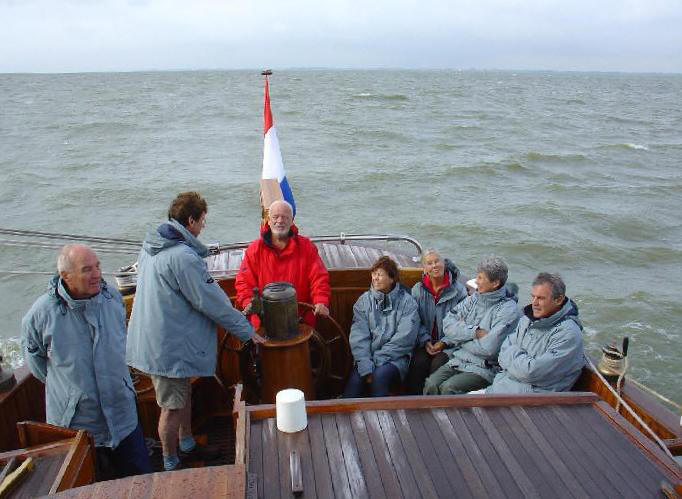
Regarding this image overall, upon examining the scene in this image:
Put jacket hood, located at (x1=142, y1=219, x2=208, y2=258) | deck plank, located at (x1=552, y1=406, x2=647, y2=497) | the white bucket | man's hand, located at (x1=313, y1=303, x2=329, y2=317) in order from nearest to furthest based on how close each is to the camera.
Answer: deck plank, located at (x1=552, y1=406, x2=647, y2=497)
the white bucket
jacket hood, located at (x1=142, y1=219, x2=208, y2=258)
man's hand, located at (x1=313, y1=303, x2=329, y2=317)

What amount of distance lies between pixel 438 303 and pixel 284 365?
3.91 ft

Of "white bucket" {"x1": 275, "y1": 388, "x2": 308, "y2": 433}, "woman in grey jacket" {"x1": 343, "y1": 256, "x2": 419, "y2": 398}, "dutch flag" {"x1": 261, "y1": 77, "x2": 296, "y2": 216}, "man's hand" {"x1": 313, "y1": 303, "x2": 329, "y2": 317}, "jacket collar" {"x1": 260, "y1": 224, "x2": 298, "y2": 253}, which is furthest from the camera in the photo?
"dutch flag" {"x1": 261, "y1": 77, "x2": 296, "y2": 216}

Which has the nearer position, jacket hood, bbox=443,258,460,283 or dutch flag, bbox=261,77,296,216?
jacket hood, bbox=443,258,460,283

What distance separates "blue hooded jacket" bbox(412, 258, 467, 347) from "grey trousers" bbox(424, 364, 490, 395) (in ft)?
1.21

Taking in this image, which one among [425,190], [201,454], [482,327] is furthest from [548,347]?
[425,190]

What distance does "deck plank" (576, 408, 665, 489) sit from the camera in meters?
2.18

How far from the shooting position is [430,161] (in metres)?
22.2

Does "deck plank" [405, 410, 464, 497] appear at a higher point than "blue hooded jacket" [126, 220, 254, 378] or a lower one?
lower

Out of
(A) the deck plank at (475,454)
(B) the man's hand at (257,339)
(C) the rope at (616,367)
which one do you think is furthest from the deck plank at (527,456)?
(B) the man's hand at (257,339)

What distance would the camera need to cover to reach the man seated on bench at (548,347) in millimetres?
2955

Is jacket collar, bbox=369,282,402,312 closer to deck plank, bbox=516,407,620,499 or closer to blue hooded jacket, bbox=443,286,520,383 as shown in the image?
blue hooded jacket, bbox=443,286,520,383

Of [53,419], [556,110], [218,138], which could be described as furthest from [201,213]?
[556,110]

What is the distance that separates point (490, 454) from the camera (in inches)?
87.8

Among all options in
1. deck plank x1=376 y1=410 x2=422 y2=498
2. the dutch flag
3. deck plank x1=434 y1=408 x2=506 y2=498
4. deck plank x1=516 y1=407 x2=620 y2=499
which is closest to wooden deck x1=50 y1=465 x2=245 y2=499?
deck plank x1=376 y1=410 x2=422 y2=498
